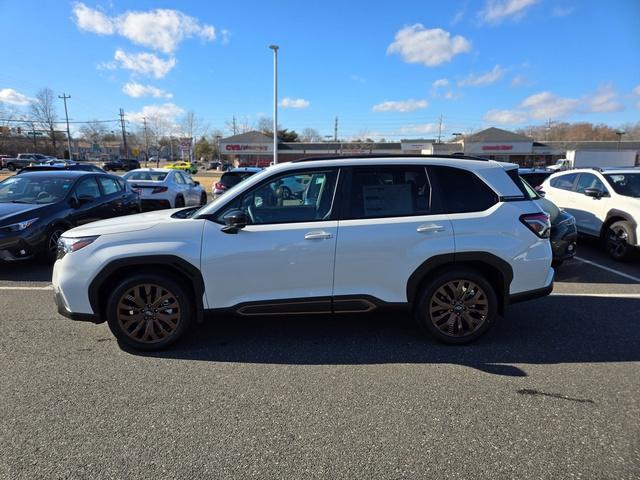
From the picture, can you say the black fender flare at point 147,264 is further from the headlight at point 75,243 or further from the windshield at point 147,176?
the windshield at point 147,176

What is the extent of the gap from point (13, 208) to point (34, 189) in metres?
0.84

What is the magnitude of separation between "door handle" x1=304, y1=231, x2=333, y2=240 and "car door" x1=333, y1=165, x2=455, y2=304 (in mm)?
117

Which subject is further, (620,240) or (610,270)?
(620,240)

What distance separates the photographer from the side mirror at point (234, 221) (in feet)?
11.6

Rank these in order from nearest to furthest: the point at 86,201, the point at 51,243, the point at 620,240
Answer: the point at 51,243
the point at 620,240
the point at 86,201

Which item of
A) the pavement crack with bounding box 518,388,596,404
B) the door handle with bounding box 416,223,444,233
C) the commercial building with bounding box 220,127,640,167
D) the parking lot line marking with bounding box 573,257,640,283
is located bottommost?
the pavement crack with bounding box 518,388,596,404

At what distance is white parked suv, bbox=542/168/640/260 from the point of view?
23.9 feet

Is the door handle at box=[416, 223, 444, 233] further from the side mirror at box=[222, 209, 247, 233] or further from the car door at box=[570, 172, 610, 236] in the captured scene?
the car door at box=[570, 172, 610, 236]

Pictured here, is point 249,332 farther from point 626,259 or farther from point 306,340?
point 626,259

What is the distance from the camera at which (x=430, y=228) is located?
12.3ft

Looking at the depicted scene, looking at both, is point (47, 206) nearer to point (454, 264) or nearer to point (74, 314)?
point (74, 314)

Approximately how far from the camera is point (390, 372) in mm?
3451

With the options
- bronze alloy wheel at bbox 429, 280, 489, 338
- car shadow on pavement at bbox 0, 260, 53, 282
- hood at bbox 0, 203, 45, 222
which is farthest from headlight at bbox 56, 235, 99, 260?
hood at bbox 0, 203, 45, 222

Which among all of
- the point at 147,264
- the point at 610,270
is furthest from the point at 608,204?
the point at 147,264
